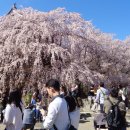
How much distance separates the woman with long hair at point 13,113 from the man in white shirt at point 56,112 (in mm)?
1440

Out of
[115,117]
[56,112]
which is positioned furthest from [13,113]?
[115,117]

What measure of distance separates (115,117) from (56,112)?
8.96 ft

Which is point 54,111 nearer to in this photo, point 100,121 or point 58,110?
point 58,110

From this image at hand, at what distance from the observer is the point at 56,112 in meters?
4.63

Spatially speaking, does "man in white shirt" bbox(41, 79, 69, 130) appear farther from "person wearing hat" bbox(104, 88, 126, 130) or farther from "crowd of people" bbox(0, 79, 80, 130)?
"person wearing hat" bbox(104, 88, 126, 130)

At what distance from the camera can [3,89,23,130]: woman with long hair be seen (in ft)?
19.9

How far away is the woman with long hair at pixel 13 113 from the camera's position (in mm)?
6062

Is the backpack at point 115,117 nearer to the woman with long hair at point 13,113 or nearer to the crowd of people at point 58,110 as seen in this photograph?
the crowd of people at point 58,110

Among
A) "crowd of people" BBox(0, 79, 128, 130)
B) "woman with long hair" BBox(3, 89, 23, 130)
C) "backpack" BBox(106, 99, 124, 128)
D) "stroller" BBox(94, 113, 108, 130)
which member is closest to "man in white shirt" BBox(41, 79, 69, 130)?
"crowd of people" BBox(0, 79, 128, 130)

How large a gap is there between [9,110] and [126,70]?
25.5 m

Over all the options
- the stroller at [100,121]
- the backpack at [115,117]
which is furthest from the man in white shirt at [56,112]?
the stroller at [100,121]

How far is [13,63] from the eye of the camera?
54.6 feet

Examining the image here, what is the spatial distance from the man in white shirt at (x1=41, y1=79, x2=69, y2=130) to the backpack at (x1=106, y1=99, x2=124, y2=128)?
2.49 meters

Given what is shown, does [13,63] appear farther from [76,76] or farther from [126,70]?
[126,70]
